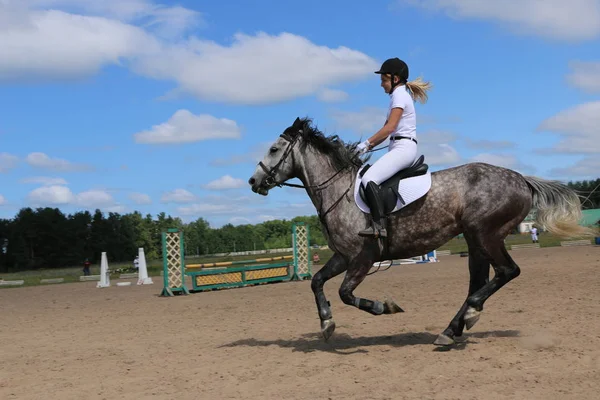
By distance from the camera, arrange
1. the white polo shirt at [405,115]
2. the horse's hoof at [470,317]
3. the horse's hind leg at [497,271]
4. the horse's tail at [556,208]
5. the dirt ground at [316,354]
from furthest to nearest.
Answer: the horse's tail at [556,208] < the white polo shirt at [405,115] < the horse's hind leg at [497,271] < the horse's hoof at [470,317] < the dirt ground at [316,354]

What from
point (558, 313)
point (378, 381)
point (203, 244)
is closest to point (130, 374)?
point (378, 381)

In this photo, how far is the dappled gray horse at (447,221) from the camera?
6.81m

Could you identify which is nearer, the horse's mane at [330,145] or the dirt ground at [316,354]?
the dirt ground at [316,354]

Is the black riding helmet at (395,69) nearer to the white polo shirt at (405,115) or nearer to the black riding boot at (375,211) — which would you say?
the white polo shirt at (405,115)

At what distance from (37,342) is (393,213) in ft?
21.0

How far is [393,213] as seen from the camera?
691 cm

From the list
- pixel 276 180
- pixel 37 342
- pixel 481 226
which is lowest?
pixel 37 342

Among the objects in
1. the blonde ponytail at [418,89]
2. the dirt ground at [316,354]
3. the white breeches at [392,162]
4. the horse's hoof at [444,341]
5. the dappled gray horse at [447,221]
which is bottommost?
the dirt ground at [316,354]

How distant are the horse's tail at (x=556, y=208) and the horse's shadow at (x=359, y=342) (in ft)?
4.69

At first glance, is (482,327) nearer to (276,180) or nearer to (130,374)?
(276,180)

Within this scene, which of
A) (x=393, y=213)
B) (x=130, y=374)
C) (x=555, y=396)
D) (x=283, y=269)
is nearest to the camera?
(x=555, y=396)

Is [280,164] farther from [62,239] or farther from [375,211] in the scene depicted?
[62,239]

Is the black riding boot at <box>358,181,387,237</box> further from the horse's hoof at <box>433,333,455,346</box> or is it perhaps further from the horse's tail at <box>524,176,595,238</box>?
the horse's tail at <box>524,176,595,238</box>

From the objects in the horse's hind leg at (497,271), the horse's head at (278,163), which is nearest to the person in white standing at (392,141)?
the horse's head at (278,163)
